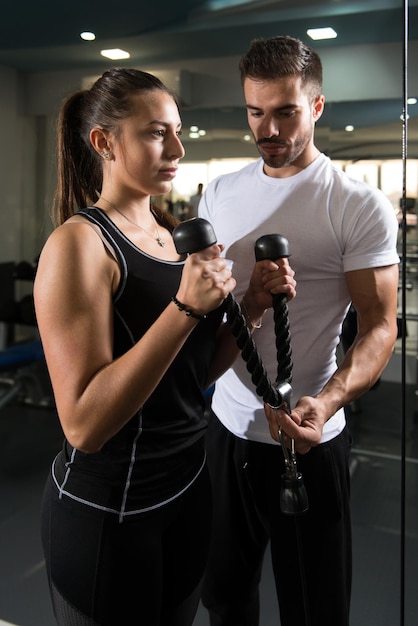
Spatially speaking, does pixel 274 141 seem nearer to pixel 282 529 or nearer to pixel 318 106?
pixel 318 106

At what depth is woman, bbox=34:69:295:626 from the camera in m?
0.92

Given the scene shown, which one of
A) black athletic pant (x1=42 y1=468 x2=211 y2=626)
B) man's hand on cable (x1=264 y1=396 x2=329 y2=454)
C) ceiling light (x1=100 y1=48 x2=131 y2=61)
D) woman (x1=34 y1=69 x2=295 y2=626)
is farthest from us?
ceiling light (x1=100 y1=48 x2=131 y2=61)

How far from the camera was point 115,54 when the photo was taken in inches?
62.4

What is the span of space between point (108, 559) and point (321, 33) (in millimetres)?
1155

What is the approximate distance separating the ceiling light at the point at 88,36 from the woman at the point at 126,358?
0.58 metres

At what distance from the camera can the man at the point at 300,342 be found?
1219 mm

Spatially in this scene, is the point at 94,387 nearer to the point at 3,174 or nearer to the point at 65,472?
the point at 65,472

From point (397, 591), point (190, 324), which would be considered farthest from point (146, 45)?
point (397, 591)

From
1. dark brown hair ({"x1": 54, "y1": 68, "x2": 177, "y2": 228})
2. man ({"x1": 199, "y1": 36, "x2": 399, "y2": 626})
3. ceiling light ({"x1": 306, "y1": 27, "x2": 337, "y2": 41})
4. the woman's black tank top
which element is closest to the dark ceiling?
ceiling light ({"x1": 306, "y1": 27, "x2": 337, "y2": 41})

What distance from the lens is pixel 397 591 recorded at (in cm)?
152

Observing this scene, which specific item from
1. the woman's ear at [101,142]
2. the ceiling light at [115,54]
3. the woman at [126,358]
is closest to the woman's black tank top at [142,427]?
the woman at [126,358]

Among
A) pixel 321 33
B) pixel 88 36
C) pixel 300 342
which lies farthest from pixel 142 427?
pixel 88 36

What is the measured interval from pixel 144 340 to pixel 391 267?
2.00 ft

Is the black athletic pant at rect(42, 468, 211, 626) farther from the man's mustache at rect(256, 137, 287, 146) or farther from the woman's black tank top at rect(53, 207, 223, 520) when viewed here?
the man's mustache at rect(256, 137, 287, 146)
